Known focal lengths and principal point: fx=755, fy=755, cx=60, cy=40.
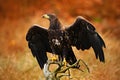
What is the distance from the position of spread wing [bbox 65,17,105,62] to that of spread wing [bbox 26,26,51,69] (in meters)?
0.41

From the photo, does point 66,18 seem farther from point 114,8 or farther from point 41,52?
point 41,52

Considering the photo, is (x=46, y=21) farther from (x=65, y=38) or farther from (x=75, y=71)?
(x=65, y=38)

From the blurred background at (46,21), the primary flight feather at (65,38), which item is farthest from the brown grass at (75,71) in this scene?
the primary flight feather at (65,38)

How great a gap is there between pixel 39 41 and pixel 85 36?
0.72 m

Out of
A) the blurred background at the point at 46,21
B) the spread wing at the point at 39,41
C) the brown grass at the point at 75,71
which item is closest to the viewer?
the spread wing at the point at 39,41

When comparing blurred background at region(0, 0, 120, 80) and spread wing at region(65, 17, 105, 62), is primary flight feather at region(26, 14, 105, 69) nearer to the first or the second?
spread wing at region(65, 17, 105, 62)

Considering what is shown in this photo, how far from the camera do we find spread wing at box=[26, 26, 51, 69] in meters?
10.8

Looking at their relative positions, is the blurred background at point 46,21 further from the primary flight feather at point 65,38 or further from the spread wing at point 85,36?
the spread wing at point 85,36

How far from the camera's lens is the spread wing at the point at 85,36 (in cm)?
1034

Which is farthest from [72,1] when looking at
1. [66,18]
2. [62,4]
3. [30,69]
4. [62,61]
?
[62,61]

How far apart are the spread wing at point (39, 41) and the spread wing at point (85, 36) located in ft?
1.36

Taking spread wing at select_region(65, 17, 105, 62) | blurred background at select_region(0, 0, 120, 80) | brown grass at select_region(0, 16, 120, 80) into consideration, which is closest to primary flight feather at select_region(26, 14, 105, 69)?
spread wing at select_region(65, 17, 105, 62)

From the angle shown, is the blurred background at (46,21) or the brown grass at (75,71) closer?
the brown grass at (75,71)

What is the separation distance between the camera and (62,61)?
33.9 ft
